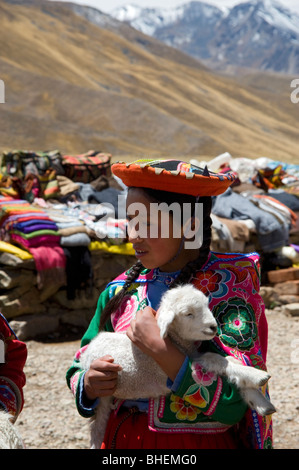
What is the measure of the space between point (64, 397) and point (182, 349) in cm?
320

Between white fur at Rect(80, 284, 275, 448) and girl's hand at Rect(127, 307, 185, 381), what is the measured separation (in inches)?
1.2

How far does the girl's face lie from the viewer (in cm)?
177

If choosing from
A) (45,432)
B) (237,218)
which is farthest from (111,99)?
(45,432)

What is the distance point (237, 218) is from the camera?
7723mm

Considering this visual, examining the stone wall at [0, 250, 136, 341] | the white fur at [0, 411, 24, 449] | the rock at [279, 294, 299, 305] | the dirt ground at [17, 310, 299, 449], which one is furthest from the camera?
the rock at [279, 294, 299, 305]

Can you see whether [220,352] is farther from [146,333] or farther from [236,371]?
[146,333]

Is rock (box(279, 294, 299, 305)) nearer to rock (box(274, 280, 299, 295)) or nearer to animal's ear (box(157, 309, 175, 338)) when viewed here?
rock (box(274, 280, 299, 295))

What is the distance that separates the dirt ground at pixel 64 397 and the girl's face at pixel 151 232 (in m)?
2.49

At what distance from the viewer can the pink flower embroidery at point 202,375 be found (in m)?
1.56

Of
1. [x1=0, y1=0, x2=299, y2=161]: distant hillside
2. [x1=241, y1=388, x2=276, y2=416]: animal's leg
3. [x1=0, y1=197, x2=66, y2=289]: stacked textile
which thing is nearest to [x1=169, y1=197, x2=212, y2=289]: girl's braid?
[x1=241, y1=388, x2=276, y2=416]: animal's leg

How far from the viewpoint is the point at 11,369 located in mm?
1959

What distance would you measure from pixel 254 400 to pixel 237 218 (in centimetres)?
625

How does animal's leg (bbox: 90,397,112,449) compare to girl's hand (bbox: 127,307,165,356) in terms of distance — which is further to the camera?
animal's leg (bbox: 90,397,112,449)
